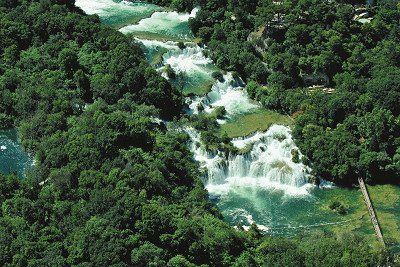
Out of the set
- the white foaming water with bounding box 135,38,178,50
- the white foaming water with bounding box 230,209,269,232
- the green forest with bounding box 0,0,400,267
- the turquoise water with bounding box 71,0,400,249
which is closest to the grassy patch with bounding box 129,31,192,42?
the white foaming water with bounding box 135,38,178,50

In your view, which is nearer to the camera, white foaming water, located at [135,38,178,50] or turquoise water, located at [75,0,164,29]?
white foaming water, located at [135,38,178,50]

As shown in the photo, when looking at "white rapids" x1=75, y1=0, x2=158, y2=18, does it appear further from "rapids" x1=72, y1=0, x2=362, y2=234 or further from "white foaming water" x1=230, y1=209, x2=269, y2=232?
"white foaming water" x1=230, y1=209, x2=269, y2=232

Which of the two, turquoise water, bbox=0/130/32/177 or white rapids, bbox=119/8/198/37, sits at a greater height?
white rapids, bbox=119/8/198/37

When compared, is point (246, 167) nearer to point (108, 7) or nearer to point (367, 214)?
point (367, 214)

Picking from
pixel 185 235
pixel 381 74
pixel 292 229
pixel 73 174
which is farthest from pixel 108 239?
pixel 381 74

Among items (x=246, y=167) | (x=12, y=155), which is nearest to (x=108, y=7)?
(x=12, y=155)
